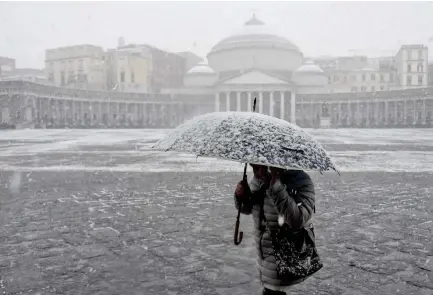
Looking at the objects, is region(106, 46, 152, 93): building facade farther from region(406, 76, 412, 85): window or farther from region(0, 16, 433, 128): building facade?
region(406, 76, 412, 85): window

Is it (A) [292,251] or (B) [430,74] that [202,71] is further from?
(A) [292,251]

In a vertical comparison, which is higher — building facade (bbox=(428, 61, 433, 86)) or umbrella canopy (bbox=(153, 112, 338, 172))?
building facade (bbox=(428, 61, 433, 86))

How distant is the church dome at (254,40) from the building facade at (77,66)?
70.2 ft

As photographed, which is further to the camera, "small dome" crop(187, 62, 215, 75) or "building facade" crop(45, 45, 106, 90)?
"small dome" crop(187, 62, 215, 75)

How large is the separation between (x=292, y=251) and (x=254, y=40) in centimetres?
7804

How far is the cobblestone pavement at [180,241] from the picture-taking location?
12.8ft

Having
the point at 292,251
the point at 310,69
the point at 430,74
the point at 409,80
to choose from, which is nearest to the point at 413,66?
the point at 409,80

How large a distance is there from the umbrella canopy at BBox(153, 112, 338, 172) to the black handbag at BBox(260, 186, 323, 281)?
261mm

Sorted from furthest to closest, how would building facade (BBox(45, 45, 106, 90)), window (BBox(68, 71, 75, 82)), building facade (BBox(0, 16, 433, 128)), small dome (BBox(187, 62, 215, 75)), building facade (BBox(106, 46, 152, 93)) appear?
small dome (BBox(187, 62, 215, 75))
window (BBox(68, 71, 75, 82))
building facade (BBox(106, 46, 152, 93))
building facade (BBox(45, 45, 106, 90))
building facade (BBox(0, 16, 433, 128))

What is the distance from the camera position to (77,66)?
72188mm

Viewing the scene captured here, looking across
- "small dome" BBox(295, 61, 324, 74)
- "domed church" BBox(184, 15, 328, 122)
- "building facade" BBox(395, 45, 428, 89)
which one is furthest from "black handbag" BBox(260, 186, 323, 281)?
"building facade" BBox(395, 45, 428, 89)

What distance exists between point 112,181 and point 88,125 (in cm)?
5713

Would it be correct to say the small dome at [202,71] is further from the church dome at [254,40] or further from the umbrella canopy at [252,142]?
the umbrella canopy at [252,142]

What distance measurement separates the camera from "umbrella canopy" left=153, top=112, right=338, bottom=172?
253 centimetres
